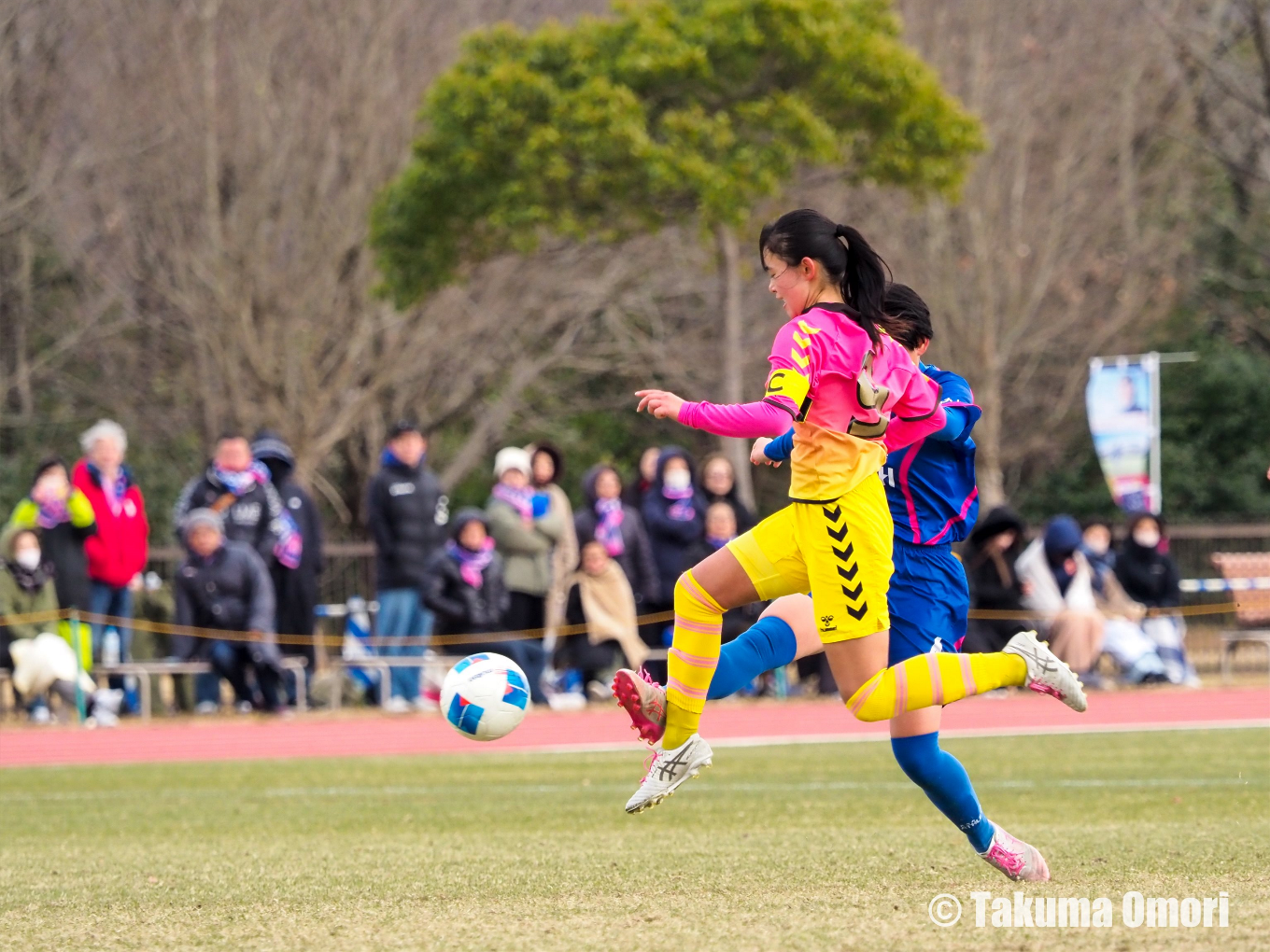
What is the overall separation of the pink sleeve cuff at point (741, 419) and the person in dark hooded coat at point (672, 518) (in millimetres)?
11389

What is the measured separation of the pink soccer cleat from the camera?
621cm

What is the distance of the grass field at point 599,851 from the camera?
5.18 meters

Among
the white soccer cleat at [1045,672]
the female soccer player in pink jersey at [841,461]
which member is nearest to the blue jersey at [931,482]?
the female soccer player in pink jersey at [841,461]

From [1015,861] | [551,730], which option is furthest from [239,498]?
[1015,861]

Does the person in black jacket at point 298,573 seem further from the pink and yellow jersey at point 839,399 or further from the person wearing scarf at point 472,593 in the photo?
the pink and yellow jersey at point 839,399

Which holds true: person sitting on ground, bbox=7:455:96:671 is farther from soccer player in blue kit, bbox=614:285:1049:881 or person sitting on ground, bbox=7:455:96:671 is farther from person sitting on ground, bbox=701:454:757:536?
soccer player in blue kit, bbox=614:285:1049:881

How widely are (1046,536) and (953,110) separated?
4.88 meters

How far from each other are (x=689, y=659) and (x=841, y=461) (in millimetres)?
882

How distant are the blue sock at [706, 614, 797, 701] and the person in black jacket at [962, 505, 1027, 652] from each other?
11793mm

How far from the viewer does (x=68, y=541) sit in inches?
627

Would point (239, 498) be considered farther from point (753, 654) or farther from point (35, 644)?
point (753, 654)

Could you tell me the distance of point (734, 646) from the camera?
646 centimetres

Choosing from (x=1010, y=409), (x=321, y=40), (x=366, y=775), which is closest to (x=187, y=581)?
(x=366, y=775)

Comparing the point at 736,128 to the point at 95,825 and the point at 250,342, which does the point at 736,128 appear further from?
the point at 95,825
